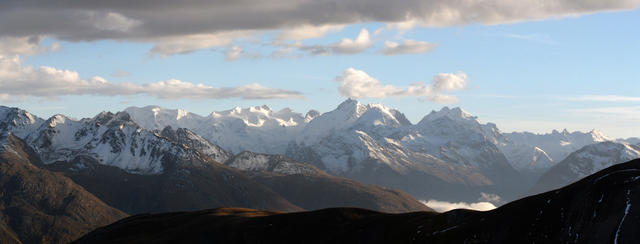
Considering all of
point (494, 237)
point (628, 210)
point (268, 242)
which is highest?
point (628, 210)

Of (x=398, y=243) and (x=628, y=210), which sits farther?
(x=398, y=243)

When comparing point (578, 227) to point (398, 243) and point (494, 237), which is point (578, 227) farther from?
point (398, 243)

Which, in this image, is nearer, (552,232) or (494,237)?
(552,232)

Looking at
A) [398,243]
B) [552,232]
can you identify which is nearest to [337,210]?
[398,243]

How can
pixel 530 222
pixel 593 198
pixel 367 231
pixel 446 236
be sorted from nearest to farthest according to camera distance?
pixel 593 198
pixel 530 222
pixel 446 236
pixel 367 231

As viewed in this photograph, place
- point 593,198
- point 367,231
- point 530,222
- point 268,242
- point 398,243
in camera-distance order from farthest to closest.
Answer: point 268,242 < point 367,231 < point 398,243 < point 530,222 < point 593,198

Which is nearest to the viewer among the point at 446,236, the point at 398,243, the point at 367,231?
the point at 446,236

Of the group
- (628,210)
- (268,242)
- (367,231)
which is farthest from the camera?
(268,242)

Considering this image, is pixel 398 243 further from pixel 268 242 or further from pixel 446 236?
pixel 268 242

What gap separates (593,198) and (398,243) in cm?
4991

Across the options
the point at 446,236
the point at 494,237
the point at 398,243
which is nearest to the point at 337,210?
the point at 398,243

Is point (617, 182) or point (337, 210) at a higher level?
point (617, 182)

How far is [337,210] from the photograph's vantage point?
644 ft

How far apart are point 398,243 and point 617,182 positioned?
53.5 metres
